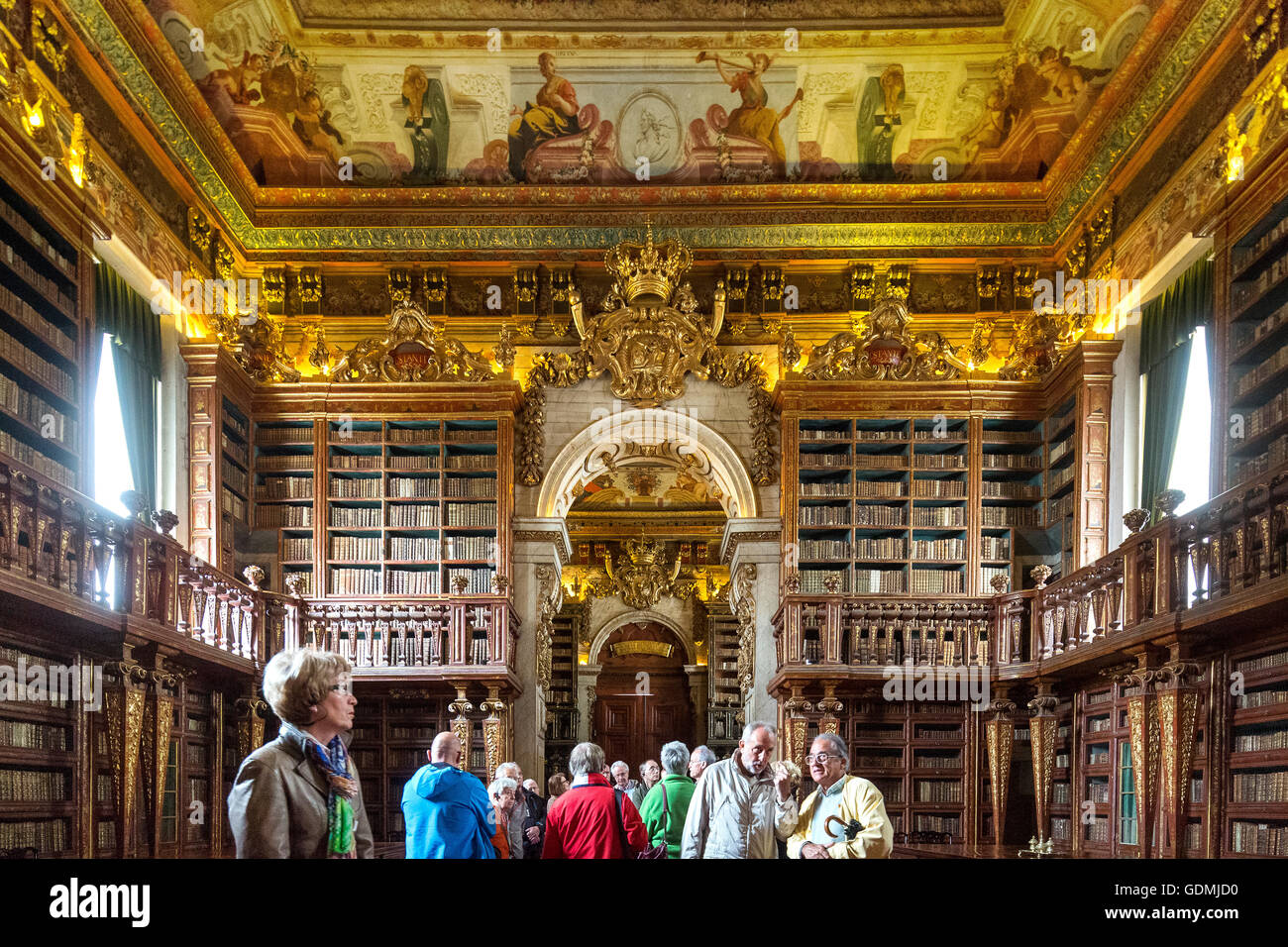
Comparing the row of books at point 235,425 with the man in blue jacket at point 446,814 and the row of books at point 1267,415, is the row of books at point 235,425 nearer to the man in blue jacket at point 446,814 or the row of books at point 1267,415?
the man in blue jacket at point 446,814

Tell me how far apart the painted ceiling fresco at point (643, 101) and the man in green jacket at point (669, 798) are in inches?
337

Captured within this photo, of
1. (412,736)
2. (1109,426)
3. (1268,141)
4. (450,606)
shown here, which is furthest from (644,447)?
(1268,141)

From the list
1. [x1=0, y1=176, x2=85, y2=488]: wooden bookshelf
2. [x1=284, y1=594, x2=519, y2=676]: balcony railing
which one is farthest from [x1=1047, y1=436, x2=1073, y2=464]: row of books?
[x1=0, y1=176, x2=85, y2=488]: wooden bookshelf

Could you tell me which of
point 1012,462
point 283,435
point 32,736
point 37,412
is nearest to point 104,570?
point 32,736

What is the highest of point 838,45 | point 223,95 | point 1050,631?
point 838,45

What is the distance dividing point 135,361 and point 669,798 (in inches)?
258

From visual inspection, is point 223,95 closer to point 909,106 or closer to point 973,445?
point 909,106

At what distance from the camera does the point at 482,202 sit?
44.7ft

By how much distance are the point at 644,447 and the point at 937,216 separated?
13.8 feet

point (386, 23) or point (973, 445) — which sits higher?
point (386, 23)

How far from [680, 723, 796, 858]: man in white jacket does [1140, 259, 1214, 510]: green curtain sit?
21.9 ft

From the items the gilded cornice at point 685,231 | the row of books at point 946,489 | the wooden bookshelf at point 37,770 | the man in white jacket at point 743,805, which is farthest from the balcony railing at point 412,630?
the man in white jacket at point 743,805

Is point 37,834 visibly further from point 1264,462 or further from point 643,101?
point 643,101

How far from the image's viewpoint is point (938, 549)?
12.5 m
